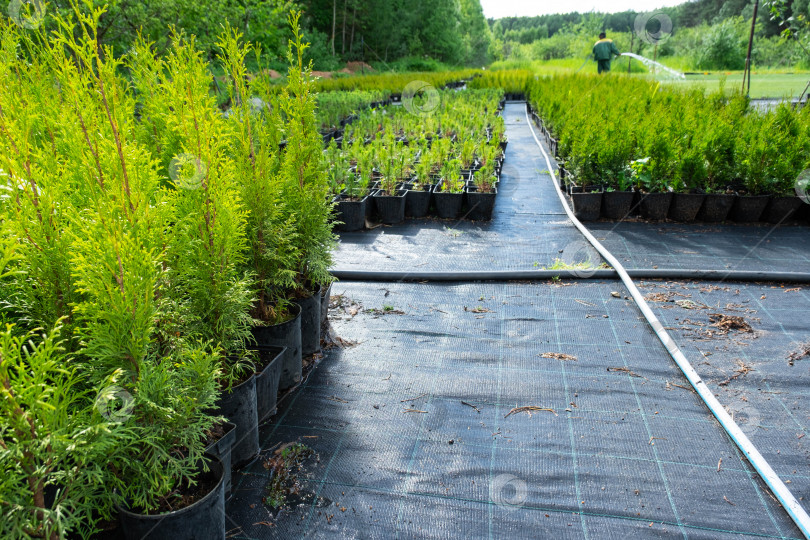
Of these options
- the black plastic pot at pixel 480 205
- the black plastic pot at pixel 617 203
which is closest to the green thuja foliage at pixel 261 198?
the black plastic pot at pixel 480 205

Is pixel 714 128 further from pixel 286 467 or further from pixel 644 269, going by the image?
pixel 286 467

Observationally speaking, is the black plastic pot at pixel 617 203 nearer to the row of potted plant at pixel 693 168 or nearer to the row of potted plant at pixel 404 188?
the row of potted plant at pixel 693 168

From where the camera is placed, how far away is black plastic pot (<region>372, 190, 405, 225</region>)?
595 centimetres

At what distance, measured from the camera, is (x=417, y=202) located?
6141mm

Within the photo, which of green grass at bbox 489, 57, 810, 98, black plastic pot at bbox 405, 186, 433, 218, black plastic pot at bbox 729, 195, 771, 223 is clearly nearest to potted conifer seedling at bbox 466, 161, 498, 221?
black plastic pot at bbox 405, 186, 433, 218

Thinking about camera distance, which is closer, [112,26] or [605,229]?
[605,229]

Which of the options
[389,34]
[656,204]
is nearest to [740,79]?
[656,204]

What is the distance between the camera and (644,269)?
14.3 ft

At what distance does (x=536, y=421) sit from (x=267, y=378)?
1413 millimetres

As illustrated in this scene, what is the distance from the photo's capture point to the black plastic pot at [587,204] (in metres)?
5.87

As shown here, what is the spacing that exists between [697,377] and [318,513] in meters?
2.20

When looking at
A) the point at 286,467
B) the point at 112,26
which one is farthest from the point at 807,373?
the point at 112,26

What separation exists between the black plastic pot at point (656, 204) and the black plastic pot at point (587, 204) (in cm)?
50

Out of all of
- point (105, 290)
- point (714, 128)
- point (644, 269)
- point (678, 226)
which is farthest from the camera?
point (714, 128)
